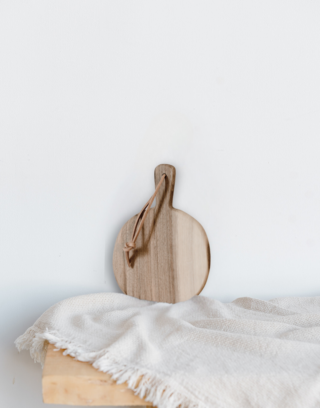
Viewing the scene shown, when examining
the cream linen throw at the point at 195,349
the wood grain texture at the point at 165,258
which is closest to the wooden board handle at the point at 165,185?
the wood grain texture at the point at 165,258

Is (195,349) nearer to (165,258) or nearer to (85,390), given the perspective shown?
(85,390)

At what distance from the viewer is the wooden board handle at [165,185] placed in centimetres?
75

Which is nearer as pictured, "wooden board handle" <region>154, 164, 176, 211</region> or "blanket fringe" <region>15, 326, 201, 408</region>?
"blanket fringe" <region>15, 326, 201, 408</region>

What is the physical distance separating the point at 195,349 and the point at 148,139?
48 centimetres

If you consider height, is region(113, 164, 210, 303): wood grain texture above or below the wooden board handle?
below

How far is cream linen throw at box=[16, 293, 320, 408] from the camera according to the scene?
15.9 inches

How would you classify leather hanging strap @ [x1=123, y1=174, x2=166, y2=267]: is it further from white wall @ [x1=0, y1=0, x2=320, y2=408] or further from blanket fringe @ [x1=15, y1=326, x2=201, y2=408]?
blanket fringe @ [x1=15, y1=326, x2=201, y2=408]

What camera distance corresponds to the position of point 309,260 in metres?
0.85

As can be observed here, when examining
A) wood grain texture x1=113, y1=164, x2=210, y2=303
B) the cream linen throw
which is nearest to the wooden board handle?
wood grain texture x1=113, y1=164, x2=210, y2=303

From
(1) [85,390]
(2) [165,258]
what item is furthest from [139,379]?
(2) [165,258]

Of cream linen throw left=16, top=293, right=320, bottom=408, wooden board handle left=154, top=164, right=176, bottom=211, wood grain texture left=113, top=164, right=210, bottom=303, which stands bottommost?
cream linen throw left=16, top=293, right=320, bottom=408

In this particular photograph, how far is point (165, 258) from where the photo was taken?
74 centimetres

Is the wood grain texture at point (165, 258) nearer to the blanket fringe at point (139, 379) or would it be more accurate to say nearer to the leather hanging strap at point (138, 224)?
the leather hanging strap at point (138, 224)

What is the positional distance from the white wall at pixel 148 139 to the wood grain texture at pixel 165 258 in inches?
1.8
